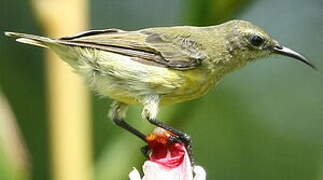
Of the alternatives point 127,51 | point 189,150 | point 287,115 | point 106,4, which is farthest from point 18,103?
point 189,150

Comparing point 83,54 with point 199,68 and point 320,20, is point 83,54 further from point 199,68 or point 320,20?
point 320,20

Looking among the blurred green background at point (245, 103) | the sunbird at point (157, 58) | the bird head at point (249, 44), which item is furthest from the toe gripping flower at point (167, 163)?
the blurred green background at point (245, 103)

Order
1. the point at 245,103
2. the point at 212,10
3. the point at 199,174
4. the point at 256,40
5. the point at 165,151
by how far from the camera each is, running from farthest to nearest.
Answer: the point at 245,103, the point at 256,40, the point at 212,10, the point at 165,151, the point at 199,174

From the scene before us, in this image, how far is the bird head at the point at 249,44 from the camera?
361cm

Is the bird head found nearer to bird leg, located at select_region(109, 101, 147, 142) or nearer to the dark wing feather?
the dark wing feather

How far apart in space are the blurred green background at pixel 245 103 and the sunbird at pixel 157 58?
1.42 metres

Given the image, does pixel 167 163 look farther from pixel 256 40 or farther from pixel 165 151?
pixel 256 40

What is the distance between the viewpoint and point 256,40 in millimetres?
3643

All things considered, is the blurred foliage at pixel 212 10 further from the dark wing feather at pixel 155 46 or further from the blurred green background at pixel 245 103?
the blurred green background at pixel 245 103

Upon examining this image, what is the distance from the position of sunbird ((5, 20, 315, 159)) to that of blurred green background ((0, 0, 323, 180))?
1424 millimetres

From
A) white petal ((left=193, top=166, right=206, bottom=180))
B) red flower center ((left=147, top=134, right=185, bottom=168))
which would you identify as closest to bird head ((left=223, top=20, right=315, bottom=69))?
red flower center ((left=147, top=134, right=185, bottom=168))

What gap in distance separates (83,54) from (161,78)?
0.23m

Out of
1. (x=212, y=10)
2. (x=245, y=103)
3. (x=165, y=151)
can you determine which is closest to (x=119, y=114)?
(x=212, y=10)

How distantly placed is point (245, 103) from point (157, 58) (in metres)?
1.77
